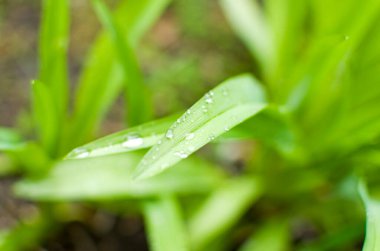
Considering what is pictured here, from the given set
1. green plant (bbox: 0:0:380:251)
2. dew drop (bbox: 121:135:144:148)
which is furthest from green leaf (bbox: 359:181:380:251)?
dew drop (bbox: 121:135:144:148)

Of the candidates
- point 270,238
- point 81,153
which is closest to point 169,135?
point 81,153

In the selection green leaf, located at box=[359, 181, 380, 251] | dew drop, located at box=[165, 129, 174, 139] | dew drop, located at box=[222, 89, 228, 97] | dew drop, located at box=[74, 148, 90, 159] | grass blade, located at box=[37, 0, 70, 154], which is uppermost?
grass blade, located at box=[37, 0, 70, 154]

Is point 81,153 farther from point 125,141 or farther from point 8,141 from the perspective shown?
point 8,141

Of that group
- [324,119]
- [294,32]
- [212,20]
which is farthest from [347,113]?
[212,20]

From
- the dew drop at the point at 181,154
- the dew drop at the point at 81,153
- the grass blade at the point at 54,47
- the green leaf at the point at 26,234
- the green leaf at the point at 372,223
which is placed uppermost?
the grass blade at the point at 54,47

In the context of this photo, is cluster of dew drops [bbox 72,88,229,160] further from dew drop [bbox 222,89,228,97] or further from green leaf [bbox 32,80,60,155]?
green leaf [bbox 32,80,60,155]

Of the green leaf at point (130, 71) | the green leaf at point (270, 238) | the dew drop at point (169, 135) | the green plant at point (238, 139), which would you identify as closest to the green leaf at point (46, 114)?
the green plant at point (238, 139)

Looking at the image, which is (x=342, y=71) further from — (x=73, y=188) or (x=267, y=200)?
(x=73, y=188)

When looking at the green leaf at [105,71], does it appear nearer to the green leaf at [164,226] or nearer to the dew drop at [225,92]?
the green leaf at [164,226]
